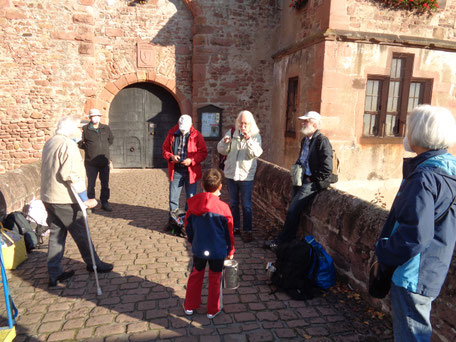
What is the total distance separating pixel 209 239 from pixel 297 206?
175 cm

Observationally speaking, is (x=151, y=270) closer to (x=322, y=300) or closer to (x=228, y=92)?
(x=322, y=300)

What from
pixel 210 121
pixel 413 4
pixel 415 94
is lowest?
pixel 210 121

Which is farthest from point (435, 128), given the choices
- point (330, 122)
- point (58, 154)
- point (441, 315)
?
point (330, 122)

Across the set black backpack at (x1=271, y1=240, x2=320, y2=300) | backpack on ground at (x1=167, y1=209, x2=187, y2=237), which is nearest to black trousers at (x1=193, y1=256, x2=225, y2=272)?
black backpack at (x1=271, y1=240, x2=320, y2=300)

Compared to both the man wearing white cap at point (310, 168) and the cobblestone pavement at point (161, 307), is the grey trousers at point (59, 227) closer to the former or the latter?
the cobblestone pavement at point (161, 307)

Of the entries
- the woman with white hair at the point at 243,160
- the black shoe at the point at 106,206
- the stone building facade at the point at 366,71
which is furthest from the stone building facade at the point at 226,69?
the black shoe at the point at 106,206

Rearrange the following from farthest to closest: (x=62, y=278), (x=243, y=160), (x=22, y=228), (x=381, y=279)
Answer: (x=243, y=160), (x=22, y=228), (x=62, y=278), (x=381, y=279)

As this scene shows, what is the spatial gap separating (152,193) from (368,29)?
21.8ft

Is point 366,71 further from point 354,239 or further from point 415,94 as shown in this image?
point 354,239

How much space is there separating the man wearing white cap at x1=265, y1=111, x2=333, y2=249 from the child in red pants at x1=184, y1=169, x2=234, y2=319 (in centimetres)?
153

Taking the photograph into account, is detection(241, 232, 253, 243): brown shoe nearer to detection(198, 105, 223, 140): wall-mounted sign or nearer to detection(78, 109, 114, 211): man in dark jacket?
detection(78, 109, 114, 211): man in dark jacket

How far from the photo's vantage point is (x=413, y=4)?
8477 mm

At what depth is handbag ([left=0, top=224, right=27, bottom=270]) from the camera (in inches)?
165

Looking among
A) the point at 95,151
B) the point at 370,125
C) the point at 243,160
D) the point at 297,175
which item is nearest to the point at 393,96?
the point at 370,125
